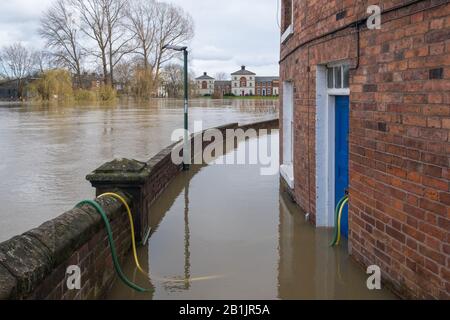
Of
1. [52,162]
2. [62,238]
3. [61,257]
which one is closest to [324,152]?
[62,238]

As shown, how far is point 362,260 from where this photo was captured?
5.34 meters

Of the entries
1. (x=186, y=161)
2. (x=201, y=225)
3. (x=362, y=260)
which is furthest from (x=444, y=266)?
(x=186, y=161)

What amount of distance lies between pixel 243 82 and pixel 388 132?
508 feet

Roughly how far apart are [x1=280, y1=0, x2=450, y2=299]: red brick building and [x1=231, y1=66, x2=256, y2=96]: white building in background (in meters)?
150

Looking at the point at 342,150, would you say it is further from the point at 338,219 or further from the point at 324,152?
the point at 338,219

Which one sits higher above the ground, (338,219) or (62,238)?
(62,238)

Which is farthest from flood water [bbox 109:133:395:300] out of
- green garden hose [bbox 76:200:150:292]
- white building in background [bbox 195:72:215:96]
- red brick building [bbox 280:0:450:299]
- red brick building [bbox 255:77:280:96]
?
white building in background [bbox 195:72:215:96]

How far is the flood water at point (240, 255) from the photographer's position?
490 cm

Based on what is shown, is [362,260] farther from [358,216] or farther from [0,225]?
[0,225]

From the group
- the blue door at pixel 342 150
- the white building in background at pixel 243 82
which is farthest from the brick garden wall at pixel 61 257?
the white building in background at pixel 243 82

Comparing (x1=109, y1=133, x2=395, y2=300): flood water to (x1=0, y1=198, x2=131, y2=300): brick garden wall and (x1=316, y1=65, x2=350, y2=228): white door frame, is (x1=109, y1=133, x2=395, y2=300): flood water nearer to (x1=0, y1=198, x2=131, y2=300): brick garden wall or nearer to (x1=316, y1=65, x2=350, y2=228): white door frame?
(x1=316, y1=65, x2=350, y2=228): white door frame

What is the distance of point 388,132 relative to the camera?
4.68 metres
